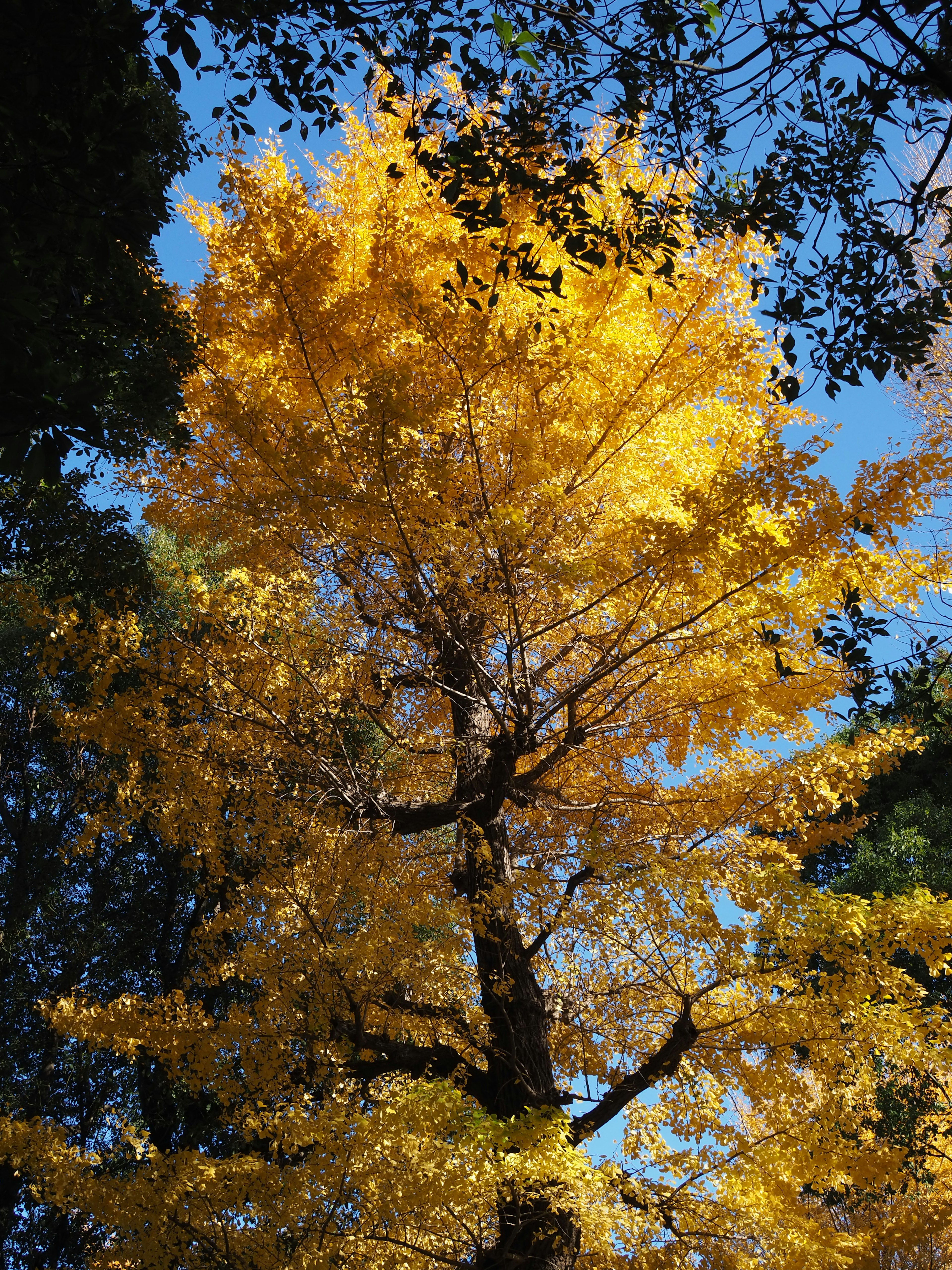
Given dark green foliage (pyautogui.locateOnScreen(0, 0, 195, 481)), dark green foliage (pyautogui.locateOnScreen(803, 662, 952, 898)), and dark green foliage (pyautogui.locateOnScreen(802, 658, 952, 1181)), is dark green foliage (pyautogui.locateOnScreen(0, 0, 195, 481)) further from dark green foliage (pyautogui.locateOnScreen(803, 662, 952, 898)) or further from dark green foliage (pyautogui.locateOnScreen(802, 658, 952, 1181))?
dark green foliage (pyautogui.locateOnScreen(803, 662, 952, 898))

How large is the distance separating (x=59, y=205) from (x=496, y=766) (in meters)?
3.70

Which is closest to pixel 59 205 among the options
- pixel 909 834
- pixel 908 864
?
pixel 909 834

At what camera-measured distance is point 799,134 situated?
2826 mm

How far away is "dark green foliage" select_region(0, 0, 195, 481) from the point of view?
5.08 feet

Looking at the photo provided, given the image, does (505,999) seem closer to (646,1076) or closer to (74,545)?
(646,1076)

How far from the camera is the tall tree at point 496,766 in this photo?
12.1ft

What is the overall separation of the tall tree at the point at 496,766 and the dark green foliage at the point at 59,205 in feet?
3.29

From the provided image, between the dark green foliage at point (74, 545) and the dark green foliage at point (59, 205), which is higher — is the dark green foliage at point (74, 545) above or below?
above

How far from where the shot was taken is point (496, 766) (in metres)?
5.20

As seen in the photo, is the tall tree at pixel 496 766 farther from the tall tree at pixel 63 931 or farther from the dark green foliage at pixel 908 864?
the tall tree at pixel 63 931

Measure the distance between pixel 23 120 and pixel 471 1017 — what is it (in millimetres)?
4160

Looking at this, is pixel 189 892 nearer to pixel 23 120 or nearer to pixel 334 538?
pixel 334 538

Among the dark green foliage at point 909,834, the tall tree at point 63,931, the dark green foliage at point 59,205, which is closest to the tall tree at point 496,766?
the dark green foliage at point 59,205

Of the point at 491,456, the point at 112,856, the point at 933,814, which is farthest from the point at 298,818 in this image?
the point at 933,814
